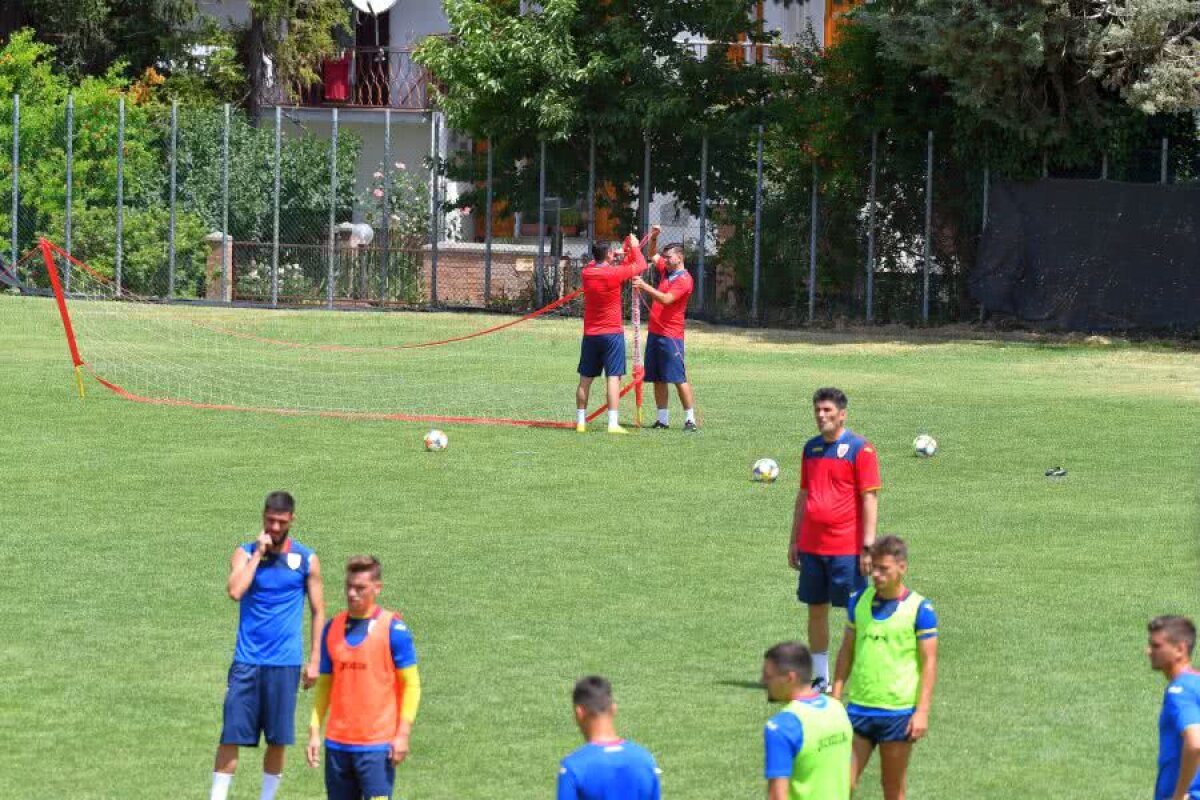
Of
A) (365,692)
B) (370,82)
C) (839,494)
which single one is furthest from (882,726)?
(370,82)

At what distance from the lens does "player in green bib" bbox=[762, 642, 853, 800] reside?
7.70 metres

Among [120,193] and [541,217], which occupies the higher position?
[120,193]

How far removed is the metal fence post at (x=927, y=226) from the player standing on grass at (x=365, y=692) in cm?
2794

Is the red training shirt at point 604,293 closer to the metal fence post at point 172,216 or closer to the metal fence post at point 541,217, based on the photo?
the metal fence post at point 541,217

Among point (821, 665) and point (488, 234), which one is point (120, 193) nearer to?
point (488, 234)

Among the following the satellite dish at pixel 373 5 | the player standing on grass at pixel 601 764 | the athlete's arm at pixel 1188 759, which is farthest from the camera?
the satellite dish at pixel 373 5

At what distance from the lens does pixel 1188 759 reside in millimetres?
8188

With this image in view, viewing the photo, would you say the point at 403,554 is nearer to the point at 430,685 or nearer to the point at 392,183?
the point at 430,685

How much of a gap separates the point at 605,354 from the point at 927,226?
1469cm

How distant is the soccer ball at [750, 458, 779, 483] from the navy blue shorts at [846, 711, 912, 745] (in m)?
10.7

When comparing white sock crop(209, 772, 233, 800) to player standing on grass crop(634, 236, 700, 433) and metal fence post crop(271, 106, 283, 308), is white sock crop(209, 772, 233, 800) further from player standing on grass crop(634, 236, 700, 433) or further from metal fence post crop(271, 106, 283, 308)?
metal fence post crop(271, 106, 283, 308)

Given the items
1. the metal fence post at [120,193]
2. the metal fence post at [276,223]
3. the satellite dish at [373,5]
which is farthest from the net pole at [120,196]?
the satellite dish at [373,5]

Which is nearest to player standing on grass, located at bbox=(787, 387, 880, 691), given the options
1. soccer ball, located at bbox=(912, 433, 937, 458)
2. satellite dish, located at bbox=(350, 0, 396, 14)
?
soccer ball, located at bbox=(912, 433, 937, 458)

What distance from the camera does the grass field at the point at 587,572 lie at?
11352mm
